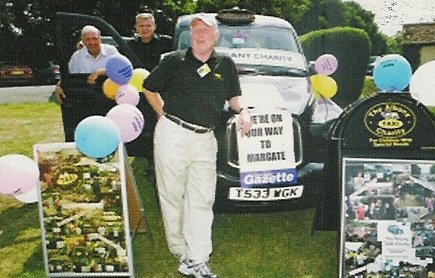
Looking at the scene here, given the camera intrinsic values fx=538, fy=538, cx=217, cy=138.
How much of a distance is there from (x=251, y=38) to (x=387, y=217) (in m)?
3.02

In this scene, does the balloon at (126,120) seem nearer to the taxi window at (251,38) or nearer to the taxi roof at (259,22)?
the taxi window at (251,38)

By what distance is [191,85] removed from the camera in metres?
4.18

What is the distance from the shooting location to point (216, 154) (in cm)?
457

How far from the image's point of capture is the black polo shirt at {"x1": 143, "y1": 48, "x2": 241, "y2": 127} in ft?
13.8

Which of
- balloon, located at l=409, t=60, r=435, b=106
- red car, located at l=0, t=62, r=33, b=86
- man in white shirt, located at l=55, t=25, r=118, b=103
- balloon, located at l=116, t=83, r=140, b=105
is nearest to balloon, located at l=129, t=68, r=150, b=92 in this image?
balloon, located at l=116, t=83, r=140, b=105

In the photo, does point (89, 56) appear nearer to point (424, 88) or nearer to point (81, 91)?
point (81, 91)

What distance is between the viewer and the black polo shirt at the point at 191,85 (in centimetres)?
420

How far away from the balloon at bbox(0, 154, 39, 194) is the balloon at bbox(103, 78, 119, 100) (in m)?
1.48

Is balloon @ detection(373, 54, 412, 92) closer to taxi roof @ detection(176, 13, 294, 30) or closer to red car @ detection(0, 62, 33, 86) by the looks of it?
taxi roof @ detection(176, 13, 294, 30)

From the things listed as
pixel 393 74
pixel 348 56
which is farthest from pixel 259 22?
pixel 348 56

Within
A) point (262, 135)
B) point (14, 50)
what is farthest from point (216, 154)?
point (14, 50)

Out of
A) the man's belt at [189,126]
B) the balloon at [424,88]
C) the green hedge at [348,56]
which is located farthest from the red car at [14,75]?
the balloon at [424,88]

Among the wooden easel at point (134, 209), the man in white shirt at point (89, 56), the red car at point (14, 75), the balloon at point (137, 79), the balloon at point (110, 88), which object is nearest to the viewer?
the wooden easel at point (134, 209)

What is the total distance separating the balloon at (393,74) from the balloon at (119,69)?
2.32 meters
